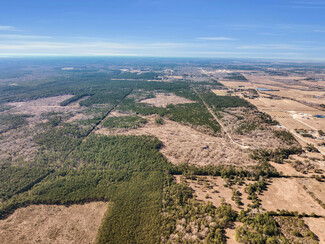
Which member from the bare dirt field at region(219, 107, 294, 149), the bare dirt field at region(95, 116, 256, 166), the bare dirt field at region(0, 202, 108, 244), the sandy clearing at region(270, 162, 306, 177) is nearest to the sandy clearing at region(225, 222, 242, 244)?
the bare dirt field at region(95, 116, 256, 166)

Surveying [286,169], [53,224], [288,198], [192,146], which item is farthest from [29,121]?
[286,169]

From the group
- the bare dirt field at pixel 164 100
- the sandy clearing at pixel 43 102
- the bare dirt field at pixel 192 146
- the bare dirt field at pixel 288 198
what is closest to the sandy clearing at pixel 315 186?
the bare dirt field at pixel 288 198

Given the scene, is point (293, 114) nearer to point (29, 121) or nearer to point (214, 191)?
point (214, 191)

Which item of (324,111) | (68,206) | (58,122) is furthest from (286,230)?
(324,111)

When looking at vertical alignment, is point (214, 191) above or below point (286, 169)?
below

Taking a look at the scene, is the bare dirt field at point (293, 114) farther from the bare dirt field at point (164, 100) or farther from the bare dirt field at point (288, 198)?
the bare dirt field at point (164, 100)

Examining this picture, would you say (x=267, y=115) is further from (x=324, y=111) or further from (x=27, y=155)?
(x=27, y=155)
